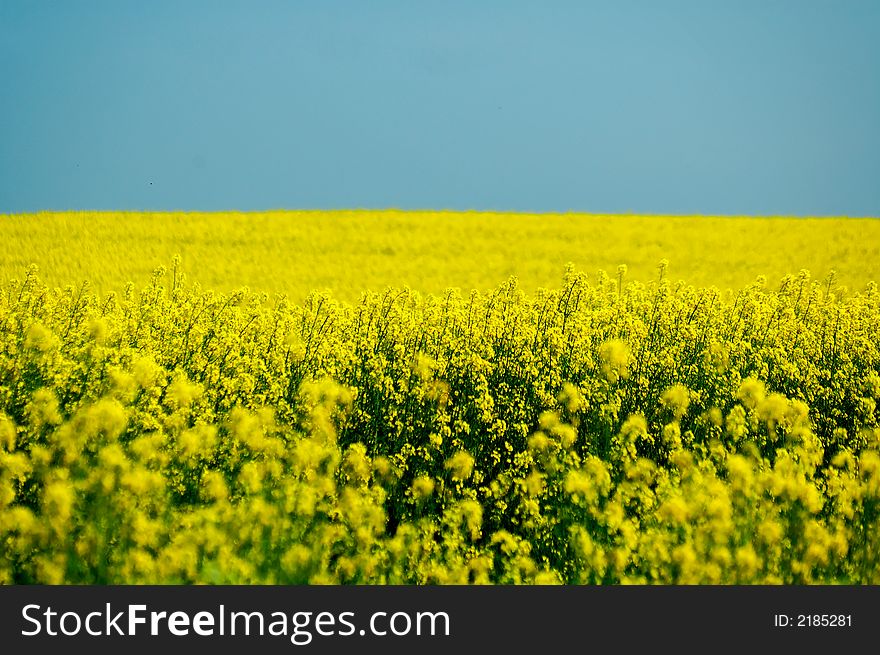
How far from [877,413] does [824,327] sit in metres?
1.92

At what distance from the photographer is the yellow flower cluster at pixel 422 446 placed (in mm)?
3711

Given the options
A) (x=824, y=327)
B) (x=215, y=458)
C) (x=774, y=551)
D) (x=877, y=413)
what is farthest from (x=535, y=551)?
(x=824, y=327)

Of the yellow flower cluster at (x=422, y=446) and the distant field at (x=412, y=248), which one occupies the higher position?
the distant field at (x=412, y=248)

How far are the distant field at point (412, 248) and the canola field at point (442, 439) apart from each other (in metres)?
5.23

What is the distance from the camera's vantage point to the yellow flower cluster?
3711mm

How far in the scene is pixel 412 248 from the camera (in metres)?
17.4

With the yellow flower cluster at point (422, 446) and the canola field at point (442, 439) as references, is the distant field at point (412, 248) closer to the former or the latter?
the canola field at point (442, 439)

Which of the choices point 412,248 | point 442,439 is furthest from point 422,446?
point 412,248

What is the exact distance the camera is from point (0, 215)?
67.4 ft

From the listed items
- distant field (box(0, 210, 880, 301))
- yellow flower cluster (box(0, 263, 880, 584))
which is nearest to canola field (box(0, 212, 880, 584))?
yellow flower cluster (box(0, 263, 880, 584))

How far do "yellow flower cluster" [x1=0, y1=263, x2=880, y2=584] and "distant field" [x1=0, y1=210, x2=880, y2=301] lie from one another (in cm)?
542

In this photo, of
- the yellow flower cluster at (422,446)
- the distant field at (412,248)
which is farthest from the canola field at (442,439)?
the distant field at (412,248)

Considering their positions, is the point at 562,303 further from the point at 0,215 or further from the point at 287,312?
the point at 0,215

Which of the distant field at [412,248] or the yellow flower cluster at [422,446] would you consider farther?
the distant field at [412,248]
